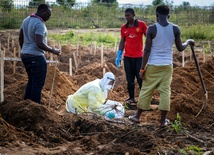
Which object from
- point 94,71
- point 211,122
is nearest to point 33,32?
point 211,122

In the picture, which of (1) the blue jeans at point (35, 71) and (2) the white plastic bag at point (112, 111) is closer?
(1) the blue jeans at point (35, 71)

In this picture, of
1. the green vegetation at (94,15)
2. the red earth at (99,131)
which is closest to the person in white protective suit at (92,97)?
the red earth at (99,131)

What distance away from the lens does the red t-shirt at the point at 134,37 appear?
896cm

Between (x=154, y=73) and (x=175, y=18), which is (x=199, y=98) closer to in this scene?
(x=154, y=73)

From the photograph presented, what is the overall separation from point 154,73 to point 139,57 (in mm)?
1907

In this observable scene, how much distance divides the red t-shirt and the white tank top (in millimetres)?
1835

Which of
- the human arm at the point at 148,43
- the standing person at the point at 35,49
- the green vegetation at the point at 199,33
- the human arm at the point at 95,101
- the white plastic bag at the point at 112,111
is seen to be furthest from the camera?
the green vegetation at the point at 199,33

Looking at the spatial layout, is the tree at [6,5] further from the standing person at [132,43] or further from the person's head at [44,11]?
the person's head at [44,11]

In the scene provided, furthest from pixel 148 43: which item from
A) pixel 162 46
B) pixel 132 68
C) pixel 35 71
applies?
pixel 132 68

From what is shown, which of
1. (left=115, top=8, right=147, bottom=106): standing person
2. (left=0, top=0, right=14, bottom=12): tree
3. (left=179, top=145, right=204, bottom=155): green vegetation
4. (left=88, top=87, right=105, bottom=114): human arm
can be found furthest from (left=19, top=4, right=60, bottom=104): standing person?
(left=0, top=0, right=14, bottom=12): tree

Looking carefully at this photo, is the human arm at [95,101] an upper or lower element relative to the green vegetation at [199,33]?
lower

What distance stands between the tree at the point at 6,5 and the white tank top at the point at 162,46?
2379cm

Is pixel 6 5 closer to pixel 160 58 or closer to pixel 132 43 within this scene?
pixel 132 43

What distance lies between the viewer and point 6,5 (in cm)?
2998
